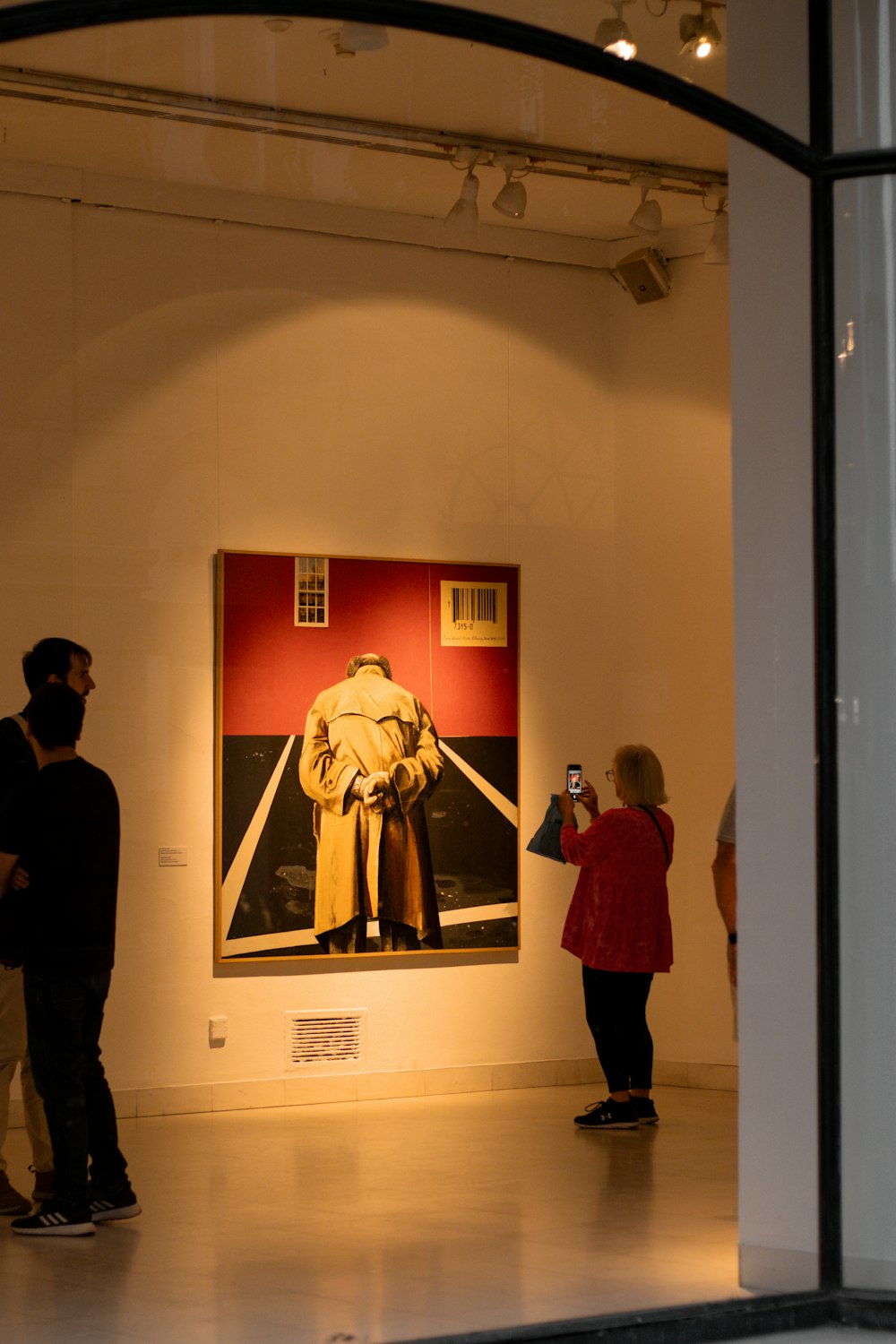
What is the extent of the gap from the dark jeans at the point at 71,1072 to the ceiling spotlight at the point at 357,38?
2.66m

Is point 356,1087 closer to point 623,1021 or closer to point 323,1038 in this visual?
point 323,1038

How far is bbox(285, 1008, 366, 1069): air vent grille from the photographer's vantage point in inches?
228

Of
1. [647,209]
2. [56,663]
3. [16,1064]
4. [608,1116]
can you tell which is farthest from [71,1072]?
[647,209]

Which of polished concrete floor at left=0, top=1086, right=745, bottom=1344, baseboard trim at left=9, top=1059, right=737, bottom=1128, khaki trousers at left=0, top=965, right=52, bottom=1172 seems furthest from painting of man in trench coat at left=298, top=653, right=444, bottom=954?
khaki trousers at left=0, top=965, right=52, bottom=1172

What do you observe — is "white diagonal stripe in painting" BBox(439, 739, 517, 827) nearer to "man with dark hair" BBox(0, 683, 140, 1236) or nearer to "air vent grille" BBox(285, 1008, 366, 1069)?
"air vent grille" BBox(285, 1008, 366, 1069)

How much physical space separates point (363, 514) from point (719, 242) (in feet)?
4.80

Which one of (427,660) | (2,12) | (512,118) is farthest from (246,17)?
(427,660)

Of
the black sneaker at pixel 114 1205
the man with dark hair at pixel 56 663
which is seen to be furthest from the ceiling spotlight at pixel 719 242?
the black sneaker at pixel 114 1205

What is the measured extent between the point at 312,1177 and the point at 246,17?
3.33 m

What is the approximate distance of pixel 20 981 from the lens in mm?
5586

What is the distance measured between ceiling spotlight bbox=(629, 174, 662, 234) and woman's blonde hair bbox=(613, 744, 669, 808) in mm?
1567

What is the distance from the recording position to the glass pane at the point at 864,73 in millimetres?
5031

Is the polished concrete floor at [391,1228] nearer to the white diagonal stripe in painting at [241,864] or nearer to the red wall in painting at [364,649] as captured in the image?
the white diagonal stripe in painting at [241,864]

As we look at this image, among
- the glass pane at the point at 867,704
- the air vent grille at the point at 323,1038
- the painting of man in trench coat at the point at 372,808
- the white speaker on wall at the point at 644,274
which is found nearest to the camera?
the glass pane at the point at 867,704
